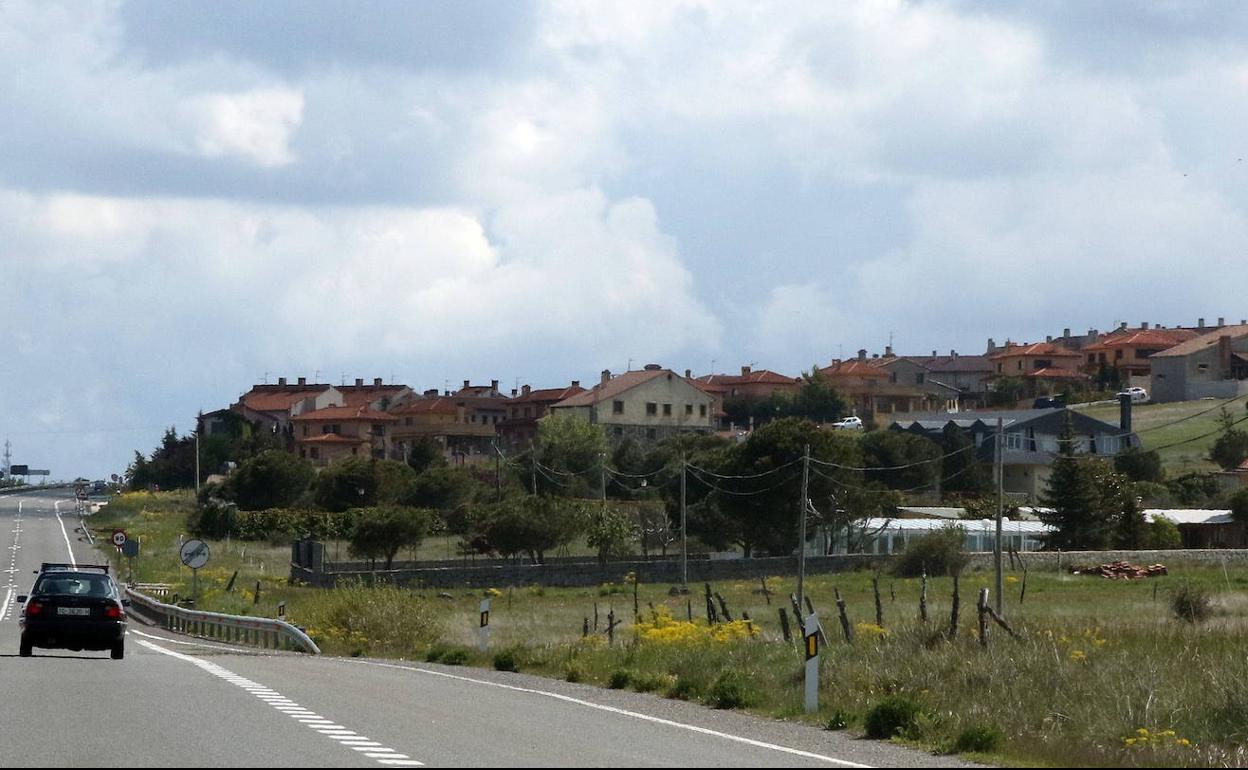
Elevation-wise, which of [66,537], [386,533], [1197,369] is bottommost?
[66,537]

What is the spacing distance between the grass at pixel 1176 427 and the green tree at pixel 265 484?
56.2m

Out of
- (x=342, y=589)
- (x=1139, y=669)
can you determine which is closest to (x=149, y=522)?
(x=342, y=589)

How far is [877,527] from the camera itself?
85188 millimetres

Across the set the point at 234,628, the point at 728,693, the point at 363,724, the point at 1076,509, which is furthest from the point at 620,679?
the point at 1076,509

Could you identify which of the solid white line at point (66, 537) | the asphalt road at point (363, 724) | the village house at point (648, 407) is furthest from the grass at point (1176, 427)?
the asphalt road at point (363, 724)

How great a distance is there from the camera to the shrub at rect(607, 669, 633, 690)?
21.8m

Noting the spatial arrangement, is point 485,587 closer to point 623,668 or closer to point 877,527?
point 877,527

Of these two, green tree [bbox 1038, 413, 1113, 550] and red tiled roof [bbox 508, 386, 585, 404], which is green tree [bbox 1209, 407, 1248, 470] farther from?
red tiled roof [bbox 508, 386, 585, 404]

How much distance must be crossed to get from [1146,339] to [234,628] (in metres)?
151

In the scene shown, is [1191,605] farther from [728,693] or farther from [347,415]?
[347,415]

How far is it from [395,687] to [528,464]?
10176 cm

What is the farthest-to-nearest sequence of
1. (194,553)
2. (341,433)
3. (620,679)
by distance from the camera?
(341,433)
(194,553)
(620,679)

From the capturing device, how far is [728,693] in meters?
19.3

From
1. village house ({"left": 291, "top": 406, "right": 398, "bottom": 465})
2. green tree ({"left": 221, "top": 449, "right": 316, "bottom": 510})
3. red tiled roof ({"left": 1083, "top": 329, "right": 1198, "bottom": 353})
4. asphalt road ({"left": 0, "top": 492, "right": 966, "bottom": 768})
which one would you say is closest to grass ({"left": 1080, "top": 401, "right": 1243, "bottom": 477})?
red tiled roof ({"left": 1083, "top": 329, "right": 1198, "bottom": 353})
